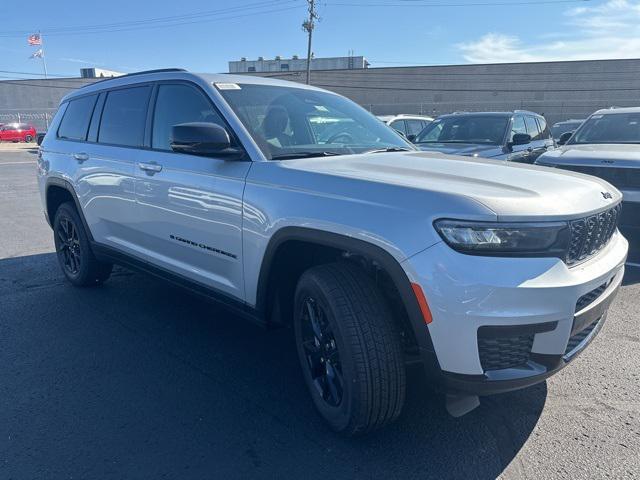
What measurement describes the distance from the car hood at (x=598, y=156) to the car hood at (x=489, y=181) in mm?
3212

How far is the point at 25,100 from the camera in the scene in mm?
53188

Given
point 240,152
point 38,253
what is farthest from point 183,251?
point 38,253

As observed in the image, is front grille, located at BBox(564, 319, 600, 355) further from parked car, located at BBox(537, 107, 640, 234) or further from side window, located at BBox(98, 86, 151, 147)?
parked car, located at BBox(537, 107, 640, 234)

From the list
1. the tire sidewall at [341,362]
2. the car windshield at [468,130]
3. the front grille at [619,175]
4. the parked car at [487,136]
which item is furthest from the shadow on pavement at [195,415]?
the car windshield at [468,130]

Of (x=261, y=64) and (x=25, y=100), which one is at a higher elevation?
(x=261, y=64)

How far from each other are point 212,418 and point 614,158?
207 inches

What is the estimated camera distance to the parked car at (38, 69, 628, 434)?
2076mm

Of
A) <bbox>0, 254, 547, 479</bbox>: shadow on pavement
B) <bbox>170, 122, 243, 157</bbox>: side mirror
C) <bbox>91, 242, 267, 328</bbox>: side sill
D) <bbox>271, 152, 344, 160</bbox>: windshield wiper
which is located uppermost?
<bbox>170, 122, 243, 157</bbox>: side mirror

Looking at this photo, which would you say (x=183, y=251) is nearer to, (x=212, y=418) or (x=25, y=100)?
(x=212, y=418)

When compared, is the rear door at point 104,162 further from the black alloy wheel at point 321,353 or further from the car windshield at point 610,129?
the car windshield at point 610,129

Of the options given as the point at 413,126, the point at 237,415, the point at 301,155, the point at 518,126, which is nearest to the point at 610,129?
the point at 518,126

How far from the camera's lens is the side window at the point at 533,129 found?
920 cm

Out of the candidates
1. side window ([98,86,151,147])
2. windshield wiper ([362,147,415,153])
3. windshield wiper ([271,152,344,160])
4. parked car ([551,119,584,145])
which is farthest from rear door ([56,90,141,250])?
parked car ([551,119,584,145])

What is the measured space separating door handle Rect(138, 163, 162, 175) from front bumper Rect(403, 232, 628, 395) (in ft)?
7.10
